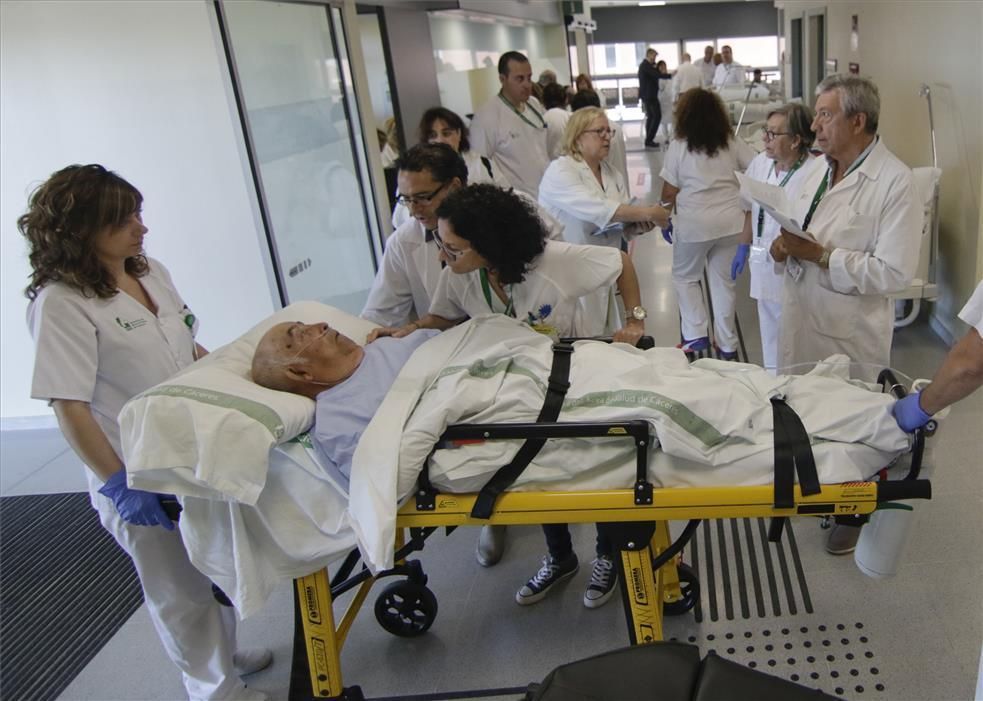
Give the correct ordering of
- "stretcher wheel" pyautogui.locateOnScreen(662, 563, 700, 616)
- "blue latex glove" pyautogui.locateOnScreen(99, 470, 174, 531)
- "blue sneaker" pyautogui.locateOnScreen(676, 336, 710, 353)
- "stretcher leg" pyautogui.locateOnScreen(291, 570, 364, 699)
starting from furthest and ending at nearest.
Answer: "blue sneaker" pyautogui.locateOnScreen(676, 336, 710, 353) → "stretcher wheel" pyautogui.locateOnScreen(662, 563, 700, 616) → "stretcher leg" pyautogui.locateOnScreen(291, 570, 364, 699) → "blue latex glove" pyautogui.locateOnScreen(99, 470, 174, 531)

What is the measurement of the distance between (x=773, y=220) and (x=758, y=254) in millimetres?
147

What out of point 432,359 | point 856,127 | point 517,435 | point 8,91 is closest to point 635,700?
point 517,435

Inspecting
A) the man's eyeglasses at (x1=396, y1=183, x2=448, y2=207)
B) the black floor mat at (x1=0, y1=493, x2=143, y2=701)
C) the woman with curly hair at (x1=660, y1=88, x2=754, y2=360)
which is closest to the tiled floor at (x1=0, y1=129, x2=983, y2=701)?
the black floor mat at (x1=0, y1=493, x2=143, y2=701)

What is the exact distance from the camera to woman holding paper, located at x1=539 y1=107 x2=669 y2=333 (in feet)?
11.1

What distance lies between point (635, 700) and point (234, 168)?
308cm

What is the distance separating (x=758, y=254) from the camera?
3.01 m

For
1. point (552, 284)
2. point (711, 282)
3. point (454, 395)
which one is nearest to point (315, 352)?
point (454, 395)

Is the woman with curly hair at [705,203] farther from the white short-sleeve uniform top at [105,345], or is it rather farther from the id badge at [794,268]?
the white short-sleeve uniform top at [105,345]

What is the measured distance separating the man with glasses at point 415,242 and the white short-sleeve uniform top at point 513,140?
2.30m

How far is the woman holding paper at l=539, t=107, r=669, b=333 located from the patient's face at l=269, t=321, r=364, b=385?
170cm

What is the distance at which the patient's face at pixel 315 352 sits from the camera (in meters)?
1.90

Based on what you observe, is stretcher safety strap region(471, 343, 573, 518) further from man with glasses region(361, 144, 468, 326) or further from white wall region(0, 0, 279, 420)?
white wall region(0, 0, 279, 420)

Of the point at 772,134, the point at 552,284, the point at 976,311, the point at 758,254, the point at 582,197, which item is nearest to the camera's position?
the point at 976,311

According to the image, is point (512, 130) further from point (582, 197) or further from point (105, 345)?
point (105, 345)
